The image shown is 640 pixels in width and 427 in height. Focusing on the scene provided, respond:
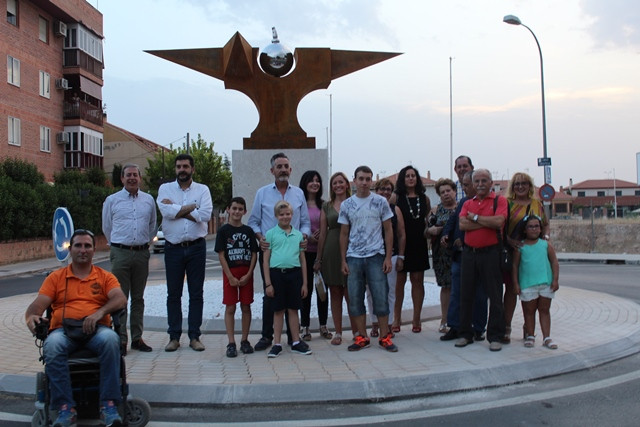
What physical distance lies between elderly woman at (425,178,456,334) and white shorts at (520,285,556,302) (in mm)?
943

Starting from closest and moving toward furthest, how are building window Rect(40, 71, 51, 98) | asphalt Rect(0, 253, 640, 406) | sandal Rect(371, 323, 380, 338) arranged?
asphalt Rect(0, 253, 640, 406), sandal Rect(371, 323, 380, 338), building window Rect(40, 71, 51, 98)

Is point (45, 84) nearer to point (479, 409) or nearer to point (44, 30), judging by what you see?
point (44, 30)

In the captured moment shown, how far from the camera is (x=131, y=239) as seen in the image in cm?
629

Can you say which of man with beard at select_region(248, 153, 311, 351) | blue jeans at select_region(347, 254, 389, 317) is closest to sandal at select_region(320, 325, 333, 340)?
man with beard at select_region(248, 153, 311, 351)

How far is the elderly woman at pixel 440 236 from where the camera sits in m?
6.97

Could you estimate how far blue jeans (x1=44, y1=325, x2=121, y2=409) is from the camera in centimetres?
393

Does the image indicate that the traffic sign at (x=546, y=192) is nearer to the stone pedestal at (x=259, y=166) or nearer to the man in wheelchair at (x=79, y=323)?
the stone pedestal at (x=259, y=166)

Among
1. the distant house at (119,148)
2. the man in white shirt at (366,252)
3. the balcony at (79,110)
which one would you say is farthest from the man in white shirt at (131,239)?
the distant house at (119,148)

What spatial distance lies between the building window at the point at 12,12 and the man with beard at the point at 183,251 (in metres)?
28.4

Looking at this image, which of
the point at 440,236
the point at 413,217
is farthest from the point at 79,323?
the point at 440,236

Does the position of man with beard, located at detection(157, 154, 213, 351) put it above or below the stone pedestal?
below

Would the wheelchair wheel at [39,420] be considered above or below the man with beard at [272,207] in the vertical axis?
below

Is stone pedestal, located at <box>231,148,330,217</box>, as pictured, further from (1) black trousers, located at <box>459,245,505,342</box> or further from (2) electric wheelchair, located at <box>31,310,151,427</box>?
(2) electric wheelchair, located at <box>31,310,151,427</box>

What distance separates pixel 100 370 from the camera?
4.09m
